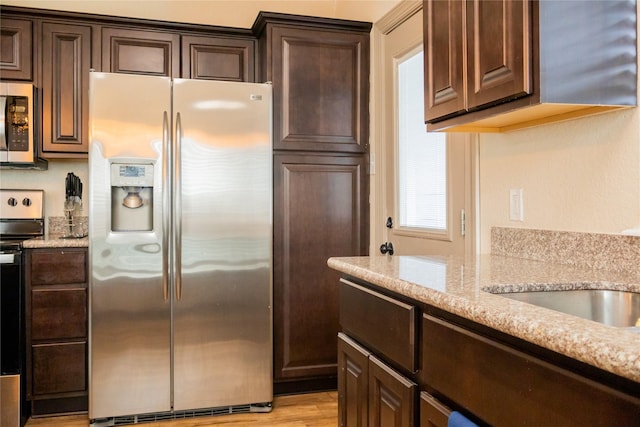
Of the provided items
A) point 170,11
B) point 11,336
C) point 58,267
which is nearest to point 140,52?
point 170,11

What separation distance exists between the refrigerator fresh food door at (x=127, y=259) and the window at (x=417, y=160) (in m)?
1.23

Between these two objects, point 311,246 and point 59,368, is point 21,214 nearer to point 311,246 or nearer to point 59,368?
point 59,368

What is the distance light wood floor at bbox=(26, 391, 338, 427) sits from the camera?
2641 millimetres

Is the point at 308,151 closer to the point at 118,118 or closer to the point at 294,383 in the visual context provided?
the point at 118,118

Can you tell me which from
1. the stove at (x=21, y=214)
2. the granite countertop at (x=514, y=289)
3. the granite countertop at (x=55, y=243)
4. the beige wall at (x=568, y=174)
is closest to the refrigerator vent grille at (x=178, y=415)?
the granite countertop at (x=55, y=243)

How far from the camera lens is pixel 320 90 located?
3041 mm

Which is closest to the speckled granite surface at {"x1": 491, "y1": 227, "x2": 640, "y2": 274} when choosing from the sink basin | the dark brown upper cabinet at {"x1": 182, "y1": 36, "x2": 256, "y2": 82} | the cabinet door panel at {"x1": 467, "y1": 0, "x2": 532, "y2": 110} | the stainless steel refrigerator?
the sink basin

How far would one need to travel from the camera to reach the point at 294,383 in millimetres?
3061

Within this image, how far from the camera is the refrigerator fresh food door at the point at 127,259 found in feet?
8.53

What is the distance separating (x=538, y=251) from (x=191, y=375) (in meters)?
1.85

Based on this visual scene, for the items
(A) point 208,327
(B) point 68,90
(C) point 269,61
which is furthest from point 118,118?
(A) point 208,327

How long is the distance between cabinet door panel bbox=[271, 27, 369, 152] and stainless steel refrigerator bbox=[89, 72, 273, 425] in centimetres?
21

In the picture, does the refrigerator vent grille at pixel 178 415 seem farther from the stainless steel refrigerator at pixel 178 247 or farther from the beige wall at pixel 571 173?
the beige wall at pixel 571 173

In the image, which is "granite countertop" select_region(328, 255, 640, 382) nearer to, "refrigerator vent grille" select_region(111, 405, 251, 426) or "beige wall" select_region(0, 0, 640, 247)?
"beige wall" select_region(0, 0, 640, 247)
